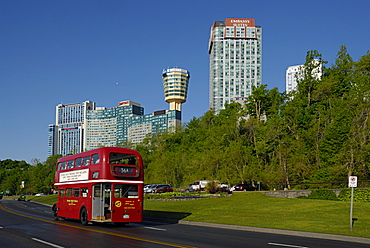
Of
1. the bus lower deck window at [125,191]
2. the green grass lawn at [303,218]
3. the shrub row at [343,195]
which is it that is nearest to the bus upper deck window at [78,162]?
the bus lower deck window at [125,191]

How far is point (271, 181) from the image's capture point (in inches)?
2426

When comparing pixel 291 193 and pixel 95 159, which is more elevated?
pixel 95 159

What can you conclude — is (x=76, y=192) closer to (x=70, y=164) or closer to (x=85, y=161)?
(x=70, y=164)

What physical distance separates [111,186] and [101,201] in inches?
46.8

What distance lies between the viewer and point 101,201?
23.6 m

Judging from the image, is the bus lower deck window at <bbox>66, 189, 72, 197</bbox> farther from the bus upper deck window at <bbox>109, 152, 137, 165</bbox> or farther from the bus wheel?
the bus upper deck window at <bbox>109, 152, 137, 165</bbox>

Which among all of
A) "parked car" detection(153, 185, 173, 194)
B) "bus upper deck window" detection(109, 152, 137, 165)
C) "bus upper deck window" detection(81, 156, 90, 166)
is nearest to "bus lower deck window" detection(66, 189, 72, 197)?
"bus upper deck window" detection(81, 156, 90, 166)

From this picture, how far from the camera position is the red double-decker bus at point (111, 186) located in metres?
23.1

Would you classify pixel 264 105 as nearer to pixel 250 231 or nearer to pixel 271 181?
pixel 271 181

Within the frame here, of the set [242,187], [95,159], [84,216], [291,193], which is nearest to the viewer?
[95,159]

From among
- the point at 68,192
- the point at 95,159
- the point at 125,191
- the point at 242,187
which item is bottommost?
the point at 242,187

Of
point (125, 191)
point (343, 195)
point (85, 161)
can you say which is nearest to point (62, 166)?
point (85, 161)

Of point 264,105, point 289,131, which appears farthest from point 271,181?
point 264,105

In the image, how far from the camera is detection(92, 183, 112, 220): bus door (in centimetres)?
2339
